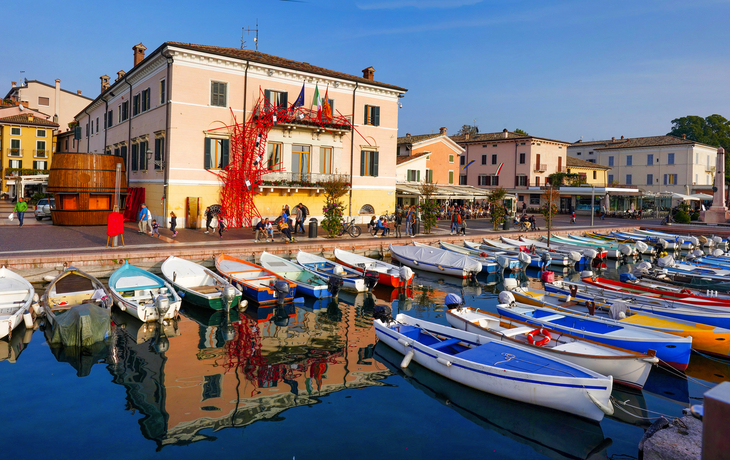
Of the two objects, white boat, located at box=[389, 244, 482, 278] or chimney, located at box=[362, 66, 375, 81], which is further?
chimney, located at box=[362, 66, 375, 81]

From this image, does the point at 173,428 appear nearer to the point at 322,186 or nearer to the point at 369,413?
the point at 369,413

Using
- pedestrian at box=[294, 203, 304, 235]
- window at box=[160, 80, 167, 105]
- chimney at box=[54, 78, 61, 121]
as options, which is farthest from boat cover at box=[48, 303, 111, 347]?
chimney at box=[54, 78, 61, 121]

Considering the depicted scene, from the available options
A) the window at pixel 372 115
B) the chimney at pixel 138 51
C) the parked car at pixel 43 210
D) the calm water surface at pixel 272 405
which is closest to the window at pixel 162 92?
the chimney at pixel 138 51

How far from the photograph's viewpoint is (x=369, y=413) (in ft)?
29.3

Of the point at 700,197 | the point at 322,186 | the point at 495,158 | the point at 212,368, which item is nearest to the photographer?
the point at 212,368

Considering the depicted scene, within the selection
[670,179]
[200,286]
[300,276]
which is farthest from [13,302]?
[670,179]

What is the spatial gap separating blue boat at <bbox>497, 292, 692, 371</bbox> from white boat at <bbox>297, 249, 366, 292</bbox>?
241 inches

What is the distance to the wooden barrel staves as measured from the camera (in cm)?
2762

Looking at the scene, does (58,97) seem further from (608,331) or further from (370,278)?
(608,331)

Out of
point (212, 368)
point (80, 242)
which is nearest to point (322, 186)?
point (80, 242)

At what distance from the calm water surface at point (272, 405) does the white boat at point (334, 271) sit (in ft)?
16.9

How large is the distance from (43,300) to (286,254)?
10982 millimetres

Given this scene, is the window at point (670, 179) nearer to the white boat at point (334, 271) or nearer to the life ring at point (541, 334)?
the white boat at point (334, 271)

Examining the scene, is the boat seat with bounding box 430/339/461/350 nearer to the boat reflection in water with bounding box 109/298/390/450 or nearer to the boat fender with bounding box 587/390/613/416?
the boat reflection in water with bounding box 109/298/390/450
